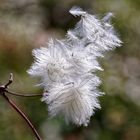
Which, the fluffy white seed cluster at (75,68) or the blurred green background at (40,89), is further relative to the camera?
the blurred green background at (40,89)

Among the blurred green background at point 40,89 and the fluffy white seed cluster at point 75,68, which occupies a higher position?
the blurred green background at point 40,89

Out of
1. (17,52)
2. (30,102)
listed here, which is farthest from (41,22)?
(30,102)

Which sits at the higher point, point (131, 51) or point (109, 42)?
point (131, 51)

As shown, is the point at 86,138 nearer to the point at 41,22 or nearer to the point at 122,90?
the point at 122,90

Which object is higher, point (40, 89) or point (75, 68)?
point (40, 89)

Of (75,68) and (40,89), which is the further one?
(40,89)
